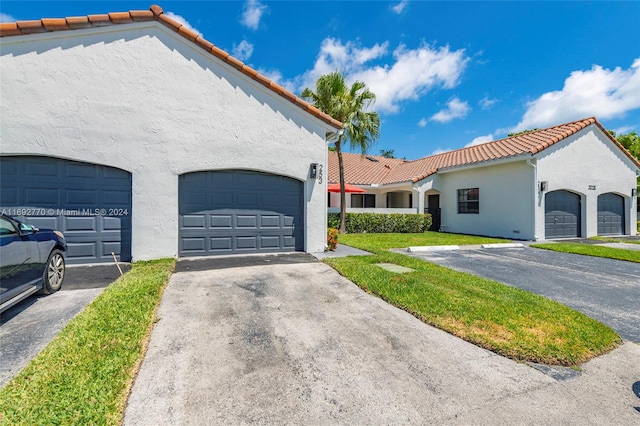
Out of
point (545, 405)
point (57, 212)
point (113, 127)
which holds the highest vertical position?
point (113, 127)

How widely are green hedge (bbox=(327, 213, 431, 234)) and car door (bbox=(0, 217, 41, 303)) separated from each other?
12127 mm

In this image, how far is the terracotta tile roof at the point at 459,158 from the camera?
14242 millimetres

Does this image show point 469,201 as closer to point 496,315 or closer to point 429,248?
point 429,248

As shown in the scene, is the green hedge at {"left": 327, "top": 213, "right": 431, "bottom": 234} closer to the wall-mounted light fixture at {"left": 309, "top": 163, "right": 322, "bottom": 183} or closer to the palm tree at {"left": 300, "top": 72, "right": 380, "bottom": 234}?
the palm tree at {"left": 300, "top": 72, "right": 380, "bottom": 234}

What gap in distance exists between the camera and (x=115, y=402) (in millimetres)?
2340

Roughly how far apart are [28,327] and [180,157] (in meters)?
4.94

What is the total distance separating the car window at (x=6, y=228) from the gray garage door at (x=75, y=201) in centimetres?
317

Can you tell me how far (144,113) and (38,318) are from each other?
5302mm

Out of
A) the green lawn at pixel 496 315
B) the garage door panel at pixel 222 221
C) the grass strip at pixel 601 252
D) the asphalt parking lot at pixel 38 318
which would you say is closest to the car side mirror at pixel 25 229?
the asphalt parking lot at pixel 38 318

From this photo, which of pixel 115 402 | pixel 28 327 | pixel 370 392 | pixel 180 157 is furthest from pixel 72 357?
pixel 180 157

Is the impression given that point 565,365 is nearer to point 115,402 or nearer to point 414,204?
point 115,402

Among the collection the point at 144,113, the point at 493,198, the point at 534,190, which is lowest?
the point at 493,198

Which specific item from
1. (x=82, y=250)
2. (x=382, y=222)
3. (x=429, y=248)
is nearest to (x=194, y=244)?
(x=82, y=250)

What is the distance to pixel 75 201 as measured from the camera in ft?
23.0
